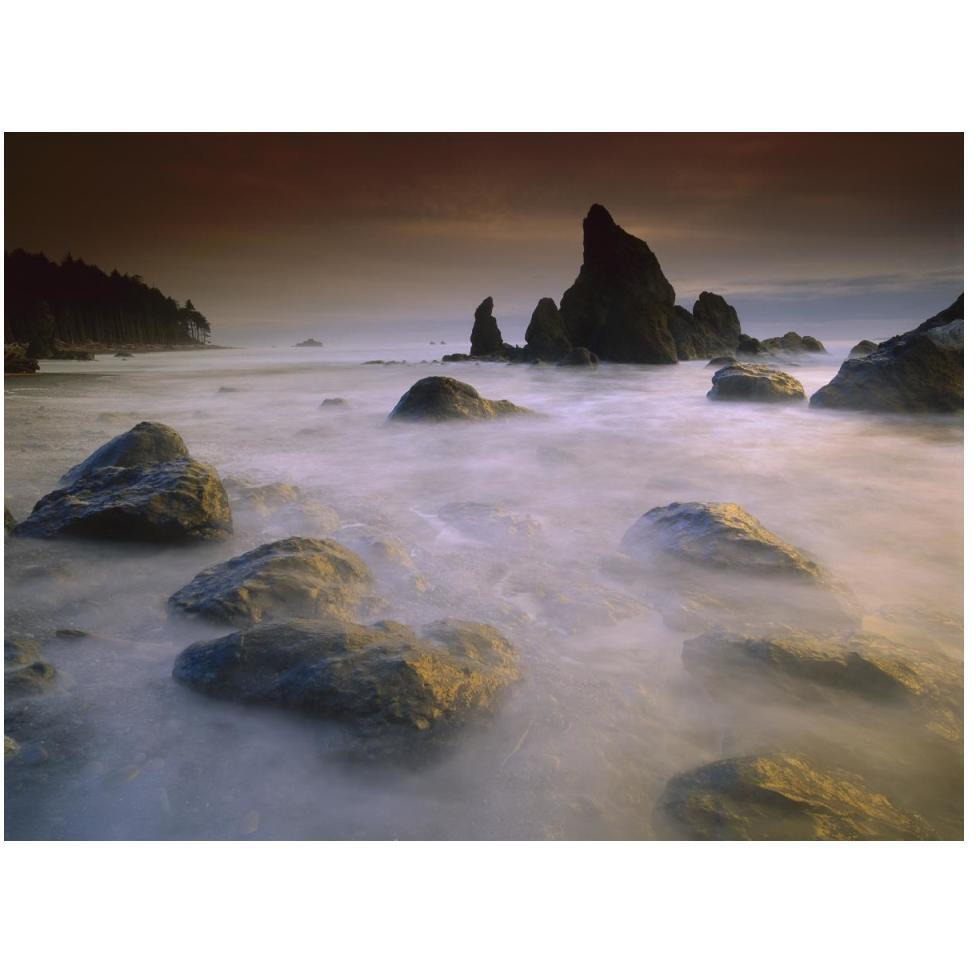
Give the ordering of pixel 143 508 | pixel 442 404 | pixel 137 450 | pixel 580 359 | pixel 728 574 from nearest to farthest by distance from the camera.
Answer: pixel 728 574 → pixel 143 508 → pixel 137 450 → pixel 442 404 → pixel 580 359

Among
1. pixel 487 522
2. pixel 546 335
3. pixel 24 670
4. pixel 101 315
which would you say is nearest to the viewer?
pixel 24 670

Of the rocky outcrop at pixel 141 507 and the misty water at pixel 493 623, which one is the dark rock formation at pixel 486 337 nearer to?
the misty water at pixel 493 623

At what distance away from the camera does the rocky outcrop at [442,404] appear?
29.5 ft

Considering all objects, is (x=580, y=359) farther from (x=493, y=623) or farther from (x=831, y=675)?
(x=831, y=675)

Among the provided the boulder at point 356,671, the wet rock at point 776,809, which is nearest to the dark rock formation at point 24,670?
the boulder at point 356,671

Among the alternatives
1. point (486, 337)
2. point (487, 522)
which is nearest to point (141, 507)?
point (487, 522)

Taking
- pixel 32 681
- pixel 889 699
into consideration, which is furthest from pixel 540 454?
pixel 32 681

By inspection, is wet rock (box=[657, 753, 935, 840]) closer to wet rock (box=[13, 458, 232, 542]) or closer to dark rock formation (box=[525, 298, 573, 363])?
wet rock (box=[13, 458, 232, 542])

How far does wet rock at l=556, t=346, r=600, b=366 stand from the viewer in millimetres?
27297

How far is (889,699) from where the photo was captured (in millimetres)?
2432

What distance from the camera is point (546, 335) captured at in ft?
104

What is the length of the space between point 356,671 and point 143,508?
2.42 meters

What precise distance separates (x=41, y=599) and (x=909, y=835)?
3990mm

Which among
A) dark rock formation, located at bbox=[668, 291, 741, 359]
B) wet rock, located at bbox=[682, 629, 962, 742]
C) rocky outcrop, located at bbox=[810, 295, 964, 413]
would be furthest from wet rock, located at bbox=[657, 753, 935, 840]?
dark rock formation, located at bbox=[668, 291, 741, 359]
